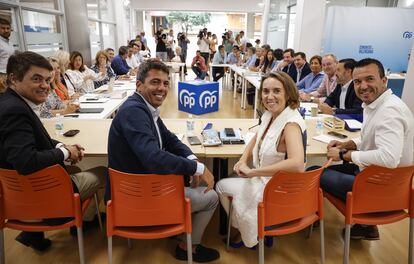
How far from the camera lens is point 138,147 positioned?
63.8 inches

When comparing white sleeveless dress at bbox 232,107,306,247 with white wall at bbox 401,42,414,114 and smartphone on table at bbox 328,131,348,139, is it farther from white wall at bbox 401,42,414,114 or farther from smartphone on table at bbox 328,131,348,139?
white wall at bbox 401,42,414,114

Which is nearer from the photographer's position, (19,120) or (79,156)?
(19,120)

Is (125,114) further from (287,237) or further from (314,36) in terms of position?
(314,36)

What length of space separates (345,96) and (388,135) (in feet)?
5.39

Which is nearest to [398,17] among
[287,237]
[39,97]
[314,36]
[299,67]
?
[314,36]

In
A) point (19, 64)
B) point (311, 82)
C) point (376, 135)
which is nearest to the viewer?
point (19, 64)

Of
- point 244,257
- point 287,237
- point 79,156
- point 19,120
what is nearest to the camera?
point 19,120

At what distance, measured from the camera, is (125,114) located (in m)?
1.66

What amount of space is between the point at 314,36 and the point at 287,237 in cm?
556

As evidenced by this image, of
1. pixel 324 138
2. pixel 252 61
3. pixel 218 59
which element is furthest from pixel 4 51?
pixel 218 59

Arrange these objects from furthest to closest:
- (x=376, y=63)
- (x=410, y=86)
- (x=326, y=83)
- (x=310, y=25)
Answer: (x=310, y=25)
(x=326, y=83)
(x=410, y=86)
(x=376, y=63)

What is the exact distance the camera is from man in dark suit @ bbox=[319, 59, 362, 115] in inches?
123

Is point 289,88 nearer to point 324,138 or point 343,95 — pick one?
point 324,138

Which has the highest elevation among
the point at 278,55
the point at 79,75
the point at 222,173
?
the point at 278,55
